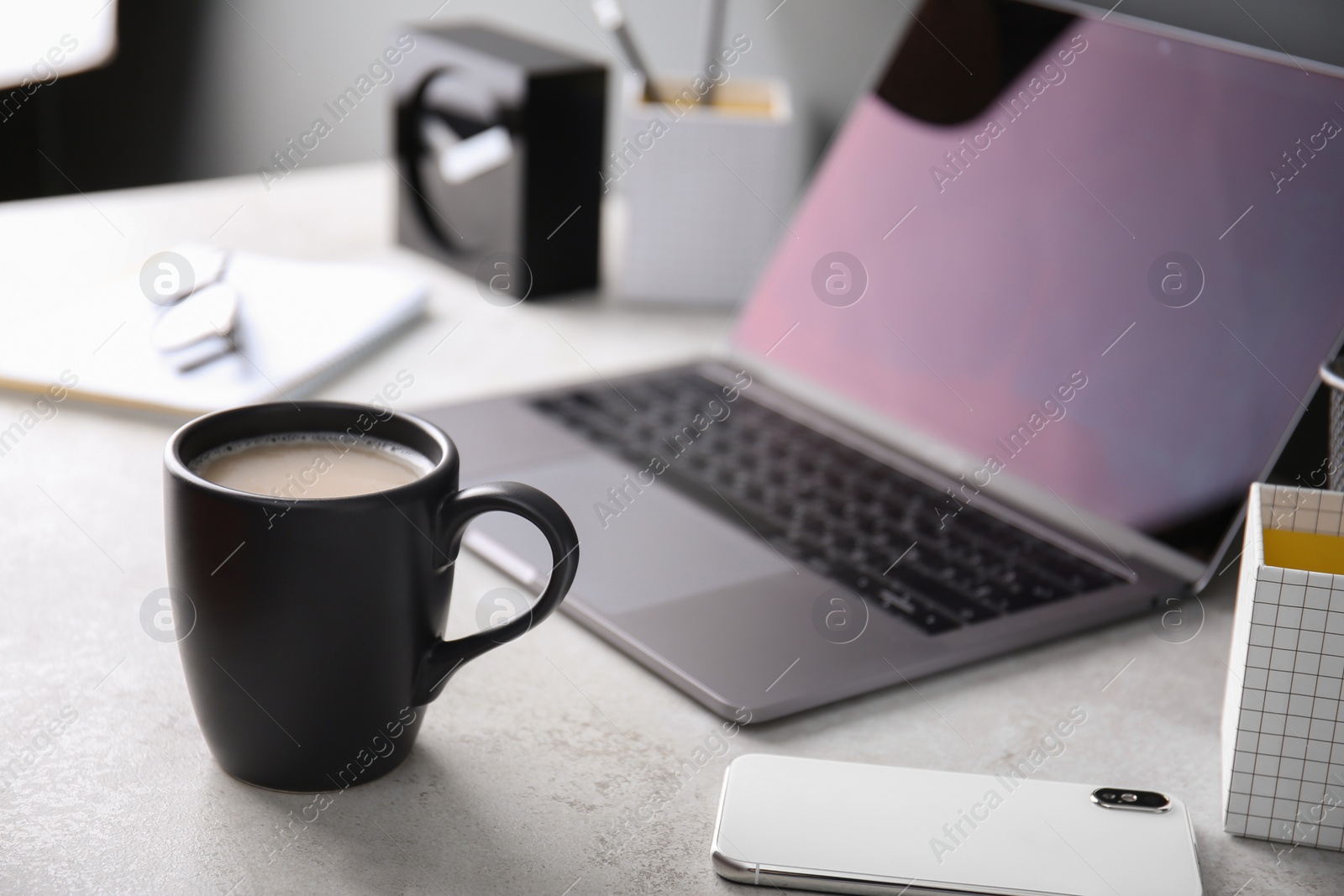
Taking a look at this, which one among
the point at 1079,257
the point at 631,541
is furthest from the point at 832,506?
the point at 1079,257

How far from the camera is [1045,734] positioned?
2.15 feet

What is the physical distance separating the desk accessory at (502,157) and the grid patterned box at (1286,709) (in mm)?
747

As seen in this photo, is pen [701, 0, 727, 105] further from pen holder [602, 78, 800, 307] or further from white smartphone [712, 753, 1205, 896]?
white smartphone [712, 753, 1205, 896]

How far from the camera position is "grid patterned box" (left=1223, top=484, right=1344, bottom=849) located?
1.85 ft

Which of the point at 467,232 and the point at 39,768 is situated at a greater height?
the point at 39,768

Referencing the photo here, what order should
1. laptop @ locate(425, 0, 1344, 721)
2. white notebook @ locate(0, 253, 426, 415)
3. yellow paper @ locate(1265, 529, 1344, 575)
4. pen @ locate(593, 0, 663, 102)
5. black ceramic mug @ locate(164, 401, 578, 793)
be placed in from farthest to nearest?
pen @ locate(593, 0, 663, 102)
white notebook @ locate(0, 253, 426, 415)
laptop @ locate(425, 0, 1344, 721)
yellow paper @ locate(1265, 529, 1344, 575)
black ceramic mug @ locate(164, 401, 578, 793)

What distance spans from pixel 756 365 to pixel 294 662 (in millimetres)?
611

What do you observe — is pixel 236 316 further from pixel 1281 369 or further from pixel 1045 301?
pixel 1281 369

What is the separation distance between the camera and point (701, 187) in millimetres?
1178

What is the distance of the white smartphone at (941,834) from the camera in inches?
21.0

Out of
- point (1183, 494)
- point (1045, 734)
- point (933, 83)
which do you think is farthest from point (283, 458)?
point (933, 83)

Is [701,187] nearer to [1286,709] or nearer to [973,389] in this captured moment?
[973,389]

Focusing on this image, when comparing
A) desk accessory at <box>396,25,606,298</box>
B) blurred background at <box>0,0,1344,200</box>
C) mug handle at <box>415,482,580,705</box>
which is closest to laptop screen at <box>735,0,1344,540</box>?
blurred background at <box>0,0,1344,200</box>

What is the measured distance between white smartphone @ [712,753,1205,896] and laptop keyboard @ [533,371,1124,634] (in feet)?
0.45
